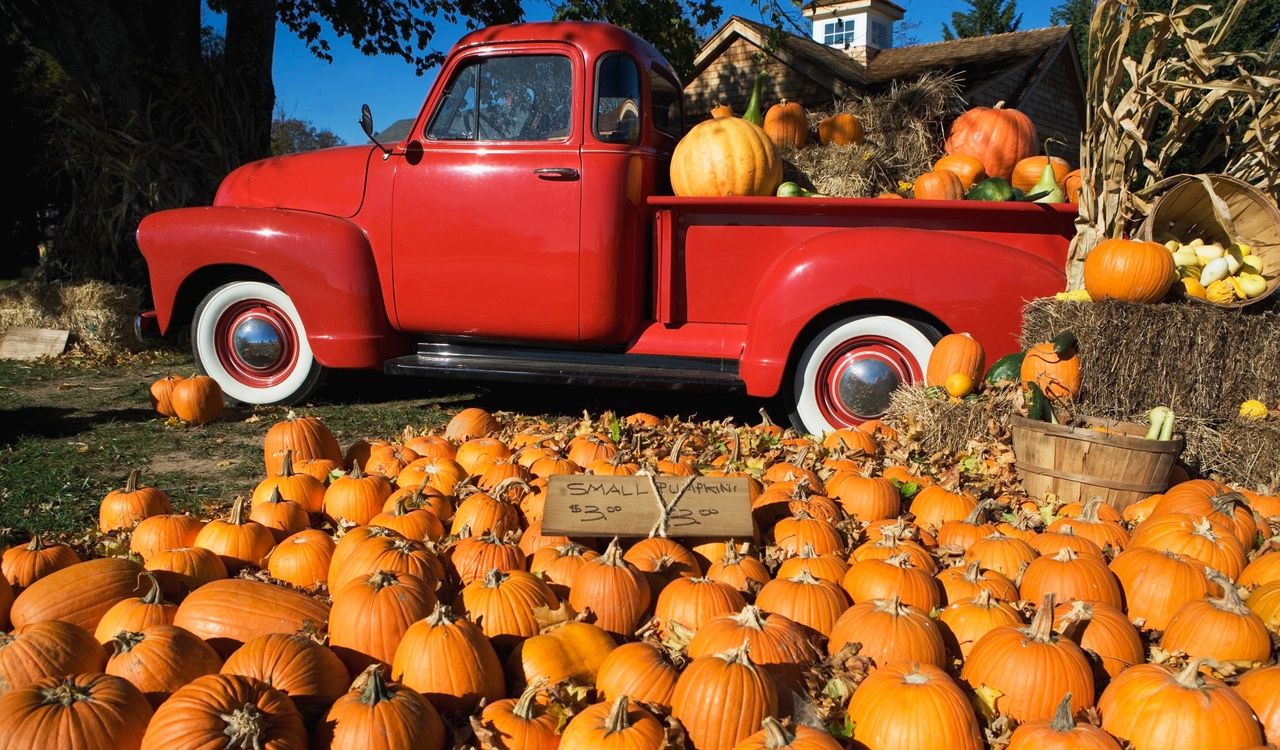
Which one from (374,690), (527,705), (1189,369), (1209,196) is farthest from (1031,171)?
(374,690)

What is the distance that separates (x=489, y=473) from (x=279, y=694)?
1.68 m

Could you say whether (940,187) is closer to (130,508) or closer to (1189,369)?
(1189,369)

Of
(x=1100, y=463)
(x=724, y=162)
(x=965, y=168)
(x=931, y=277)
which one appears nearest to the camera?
(x=1100, y=463)

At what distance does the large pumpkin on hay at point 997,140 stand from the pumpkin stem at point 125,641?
6.05 meters

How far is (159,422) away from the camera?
207 inches

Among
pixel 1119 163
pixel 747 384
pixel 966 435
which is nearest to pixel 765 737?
pixel 966 435

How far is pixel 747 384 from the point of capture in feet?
15.4

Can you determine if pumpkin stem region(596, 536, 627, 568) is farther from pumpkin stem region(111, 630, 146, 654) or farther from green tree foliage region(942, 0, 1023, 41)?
green tree foliage region(942, 0, 1023, 41)

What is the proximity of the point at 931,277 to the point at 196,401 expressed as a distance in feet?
14.8

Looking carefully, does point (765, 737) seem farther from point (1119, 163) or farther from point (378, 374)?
point (378, 374)

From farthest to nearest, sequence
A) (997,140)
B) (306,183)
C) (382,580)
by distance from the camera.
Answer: (997,140)
(306,183)
(382,580)

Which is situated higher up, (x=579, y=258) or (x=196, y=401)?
(x=579, y=258)

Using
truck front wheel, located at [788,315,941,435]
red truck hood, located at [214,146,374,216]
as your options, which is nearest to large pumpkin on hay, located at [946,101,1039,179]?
truck front wheel, located at [788,315,941,435]

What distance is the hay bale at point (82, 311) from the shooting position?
27.9 ft
